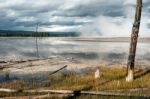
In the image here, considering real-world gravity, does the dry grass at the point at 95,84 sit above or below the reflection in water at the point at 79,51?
above

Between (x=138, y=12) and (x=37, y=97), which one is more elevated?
(x=138, y=12)

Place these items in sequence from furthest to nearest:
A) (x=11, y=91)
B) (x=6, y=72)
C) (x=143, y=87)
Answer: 1. (x=6, y=72)
2. (x=143, y=87)
3. (x=11, y=91)

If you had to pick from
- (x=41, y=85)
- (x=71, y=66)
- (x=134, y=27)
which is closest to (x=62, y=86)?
(x=41, y=85)

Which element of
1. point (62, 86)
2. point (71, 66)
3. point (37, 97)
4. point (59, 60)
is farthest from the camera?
point (59, 60)

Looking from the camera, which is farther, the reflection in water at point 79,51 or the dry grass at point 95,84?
the reflection in water at point 79,51

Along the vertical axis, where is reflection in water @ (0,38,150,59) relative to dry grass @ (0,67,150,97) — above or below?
below

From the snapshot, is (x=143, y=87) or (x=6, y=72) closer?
(x=143, y=87)

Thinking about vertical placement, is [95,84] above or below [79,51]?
above

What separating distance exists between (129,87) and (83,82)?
3625 millimetres

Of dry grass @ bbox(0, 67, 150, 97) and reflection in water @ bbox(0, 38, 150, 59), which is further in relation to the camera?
reflection in water @ bbox(0, 38, 150, 59)

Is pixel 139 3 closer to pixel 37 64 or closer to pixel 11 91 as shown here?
pixel 11 91

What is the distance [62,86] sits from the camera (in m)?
23.1

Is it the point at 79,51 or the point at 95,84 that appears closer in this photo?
the point at 95,84

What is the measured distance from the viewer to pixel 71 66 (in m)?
34.8
